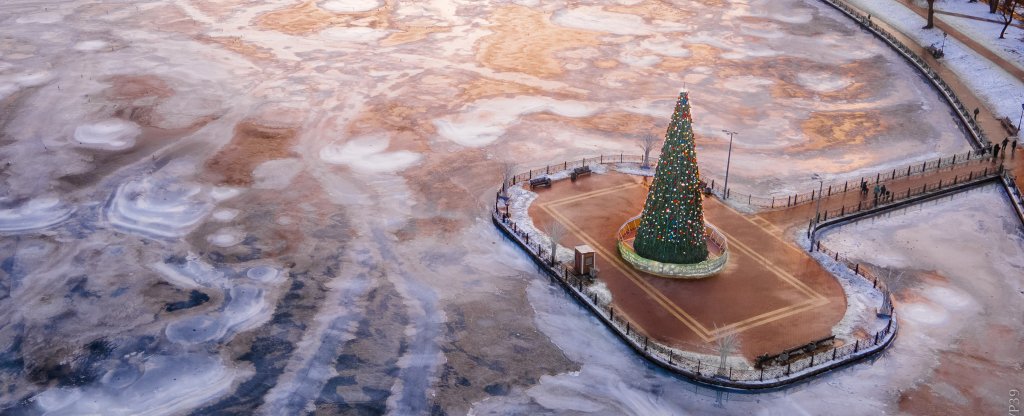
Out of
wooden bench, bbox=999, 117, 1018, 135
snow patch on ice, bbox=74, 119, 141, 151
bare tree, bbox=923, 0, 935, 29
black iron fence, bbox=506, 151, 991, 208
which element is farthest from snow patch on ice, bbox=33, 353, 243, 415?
bare tree, bbox=923, 0, 935, 29

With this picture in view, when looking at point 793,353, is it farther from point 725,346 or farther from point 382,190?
point 382,190

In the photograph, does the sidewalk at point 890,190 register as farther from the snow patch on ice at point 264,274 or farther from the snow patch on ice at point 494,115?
the snow patch on ice at point 264,274

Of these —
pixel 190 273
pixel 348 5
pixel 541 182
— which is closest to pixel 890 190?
pixel 541 182

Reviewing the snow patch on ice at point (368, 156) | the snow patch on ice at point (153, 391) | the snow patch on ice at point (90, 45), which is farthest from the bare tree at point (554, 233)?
the snow patch on ice at point (90, 45)

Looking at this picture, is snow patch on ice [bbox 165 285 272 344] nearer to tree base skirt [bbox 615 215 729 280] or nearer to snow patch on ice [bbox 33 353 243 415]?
snow patch on ice [bbox 33 353 243 415]

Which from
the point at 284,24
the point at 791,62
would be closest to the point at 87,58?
the point at 284,24

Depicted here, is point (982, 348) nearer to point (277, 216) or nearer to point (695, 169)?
point (695, 169)

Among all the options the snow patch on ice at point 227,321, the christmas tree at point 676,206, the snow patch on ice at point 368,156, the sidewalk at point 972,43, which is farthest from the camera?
the sidewalk at point 972,43
